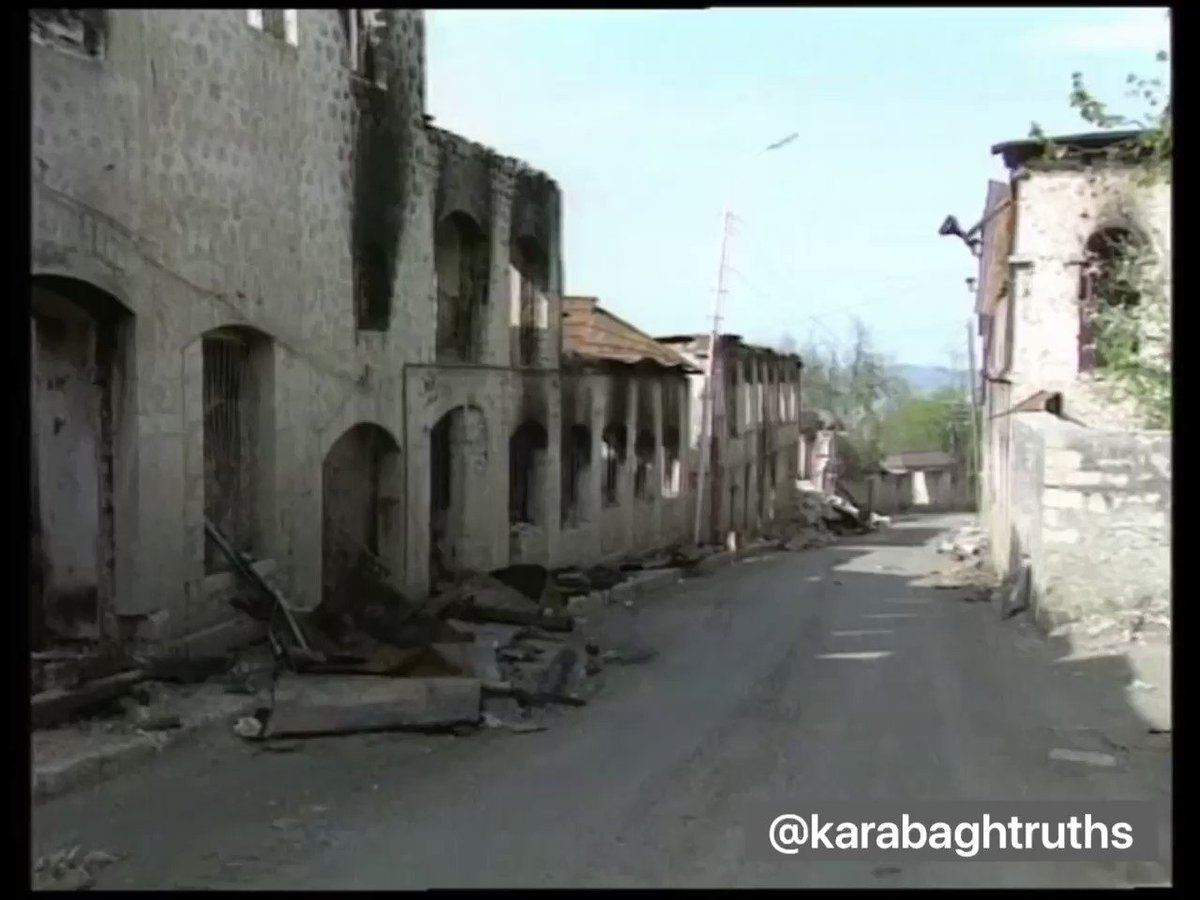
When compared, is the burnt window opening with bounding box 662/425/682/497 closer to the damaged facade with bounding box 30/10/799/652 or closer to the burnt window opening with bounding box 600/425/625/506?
the burnt window opening with bounding box 600/425/625/506

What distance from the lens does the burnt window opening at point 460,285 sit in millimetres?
14273

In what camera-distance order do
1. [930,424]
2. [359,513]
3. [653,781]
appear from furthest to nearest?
[930,424]
[359,513]
[653,781]

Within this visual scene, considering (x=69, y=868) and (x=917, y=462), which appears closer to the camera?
(x=69, y=868)

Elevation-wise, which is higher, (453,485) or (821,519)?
(453,485)

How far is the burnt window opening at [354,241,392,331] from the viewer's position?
1198 centimetres

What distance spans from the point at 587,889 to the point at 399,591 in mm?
7583

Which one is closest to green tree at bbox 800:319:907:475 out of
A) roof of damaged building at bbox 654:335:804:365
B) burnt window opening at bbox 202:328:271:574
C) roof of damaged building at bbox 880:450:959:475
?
roof of damaged building at bbox 880:450:959:475

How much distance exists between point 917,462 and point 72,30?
44.5m

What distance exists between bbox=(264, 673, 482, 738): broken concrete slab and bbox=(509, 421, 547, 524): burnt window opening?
7.87 m

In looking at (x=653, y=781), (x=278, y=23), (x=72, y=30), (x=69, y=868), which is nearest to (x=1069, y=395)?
(x=278, y=23)

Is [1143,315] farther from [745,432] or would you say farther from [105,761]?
[745,432]

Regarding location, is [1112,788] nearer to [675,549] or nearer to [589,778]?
[589,778]

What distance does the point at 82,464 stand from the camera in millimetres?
8828

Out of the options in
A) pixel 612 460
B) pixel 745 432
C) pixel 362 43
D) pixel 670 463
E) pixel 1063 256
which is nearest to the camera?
pixel 362 43
